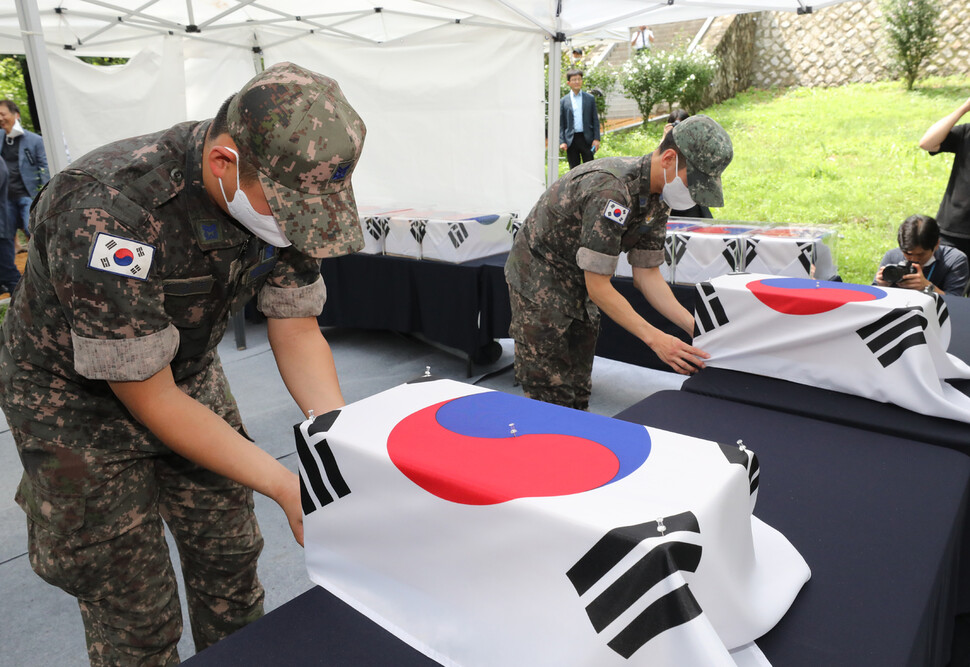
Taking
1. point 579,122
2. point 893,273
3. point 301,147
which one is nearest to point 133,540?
point 301,147

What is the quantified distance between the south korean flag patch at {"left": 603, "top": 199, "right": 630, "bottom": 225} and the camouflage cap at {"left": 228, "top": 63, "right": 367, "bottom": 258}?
3.16 ft

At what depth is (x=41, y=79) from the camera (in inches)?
83.2

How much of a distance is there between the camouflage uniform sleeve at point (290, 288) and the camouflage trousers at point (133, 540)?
0.31m

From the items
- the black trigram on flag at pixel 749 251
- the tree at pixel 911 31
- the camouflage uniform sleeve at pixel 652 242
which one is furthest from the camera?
the tree at pixel 911 31

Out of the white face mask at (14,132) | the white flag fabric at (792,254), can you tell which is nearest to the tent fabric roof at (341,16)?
the white face mask at (14,132)

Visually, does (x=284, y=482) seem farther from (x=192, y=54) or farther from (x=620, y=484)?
(x=192, y=54)

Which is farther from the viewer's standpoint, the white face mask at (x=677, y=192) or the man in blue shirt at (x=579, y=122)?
the man in blue shirt at (x=579, y=122)

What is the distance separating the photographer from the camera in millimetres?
2330

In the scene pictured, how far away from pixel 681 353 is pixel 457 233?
1.89 meters

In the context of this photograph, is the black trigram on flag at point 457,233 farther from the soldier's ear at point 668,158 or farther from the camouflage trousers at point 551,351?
the soldier's ear at point 668,158

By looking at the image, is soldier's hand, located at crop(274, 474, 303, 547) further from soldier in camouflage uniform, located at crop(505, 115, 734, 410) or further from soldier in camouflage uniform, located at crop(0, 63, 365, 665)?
soldier in camouflage uniform, located at crop(505, 115, 734, 410)

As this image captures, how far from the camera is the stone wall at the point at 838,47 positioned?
27.3ft

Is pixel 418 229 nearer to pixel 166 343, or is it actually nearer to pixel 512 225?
A: pixel 512 225

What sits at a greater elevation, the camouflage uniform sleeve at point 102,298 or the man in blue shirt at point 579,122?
the man in blue shirt at point 579,122
